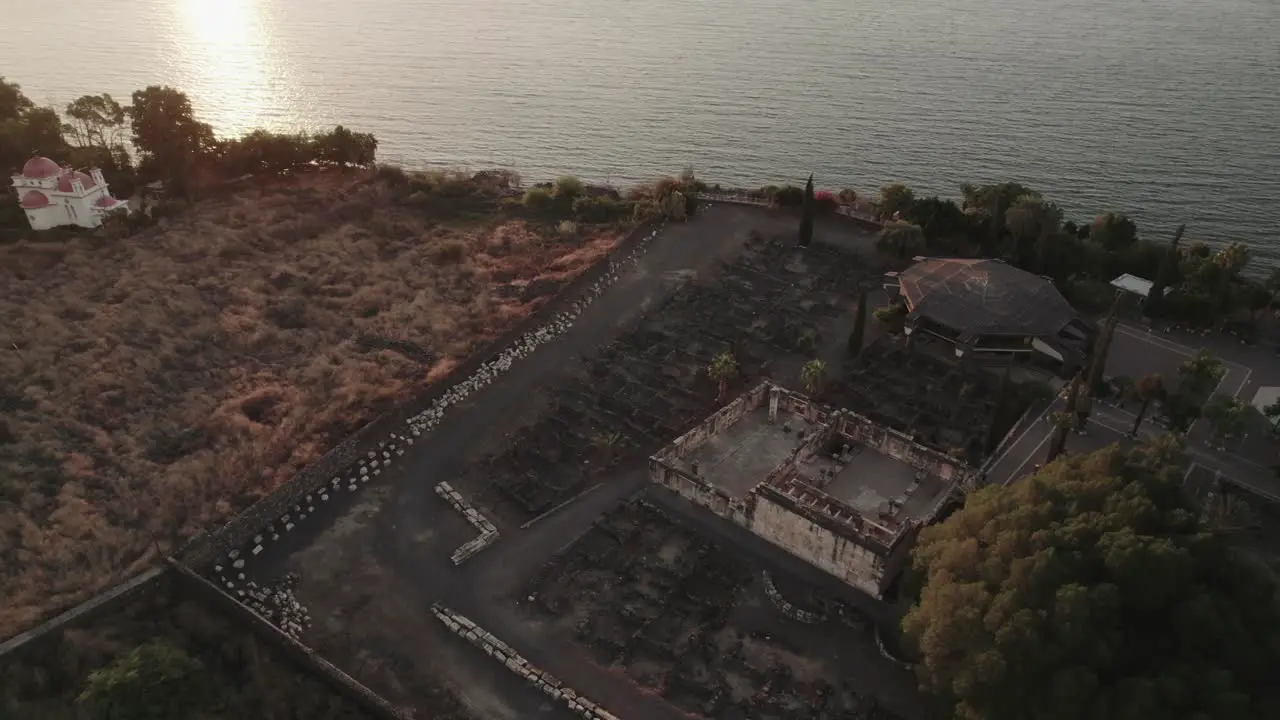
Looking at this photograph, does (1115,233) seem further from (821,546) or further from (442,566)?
(442,566)

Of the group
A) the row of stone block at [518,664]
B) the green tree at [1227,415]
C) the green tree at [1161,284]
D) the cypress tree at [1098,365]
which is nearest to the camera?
the row of stone block at [518,664]

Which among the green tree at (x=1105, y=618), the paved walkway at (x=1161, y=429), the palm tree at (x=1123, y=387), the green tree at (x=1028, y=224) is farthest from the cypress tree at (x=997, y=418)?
the green tree at (x=1028, y=224)

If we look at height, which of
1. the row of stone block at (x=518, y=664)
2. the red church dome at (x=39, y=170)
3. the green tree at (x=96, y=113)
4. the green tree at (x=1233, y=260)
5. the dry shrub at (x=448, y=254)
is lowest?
the row of stone block at (x=518, y=664)

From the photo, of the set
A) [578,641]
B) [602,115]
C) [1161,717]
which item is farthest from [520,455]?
[602,115]

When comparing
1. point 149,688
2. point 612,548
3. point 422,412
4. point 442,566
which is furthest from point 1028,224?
point 149,688

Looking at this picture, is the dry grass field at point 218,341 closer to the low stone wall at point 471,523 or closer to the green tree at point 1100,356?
the low stone wall at point 471,523

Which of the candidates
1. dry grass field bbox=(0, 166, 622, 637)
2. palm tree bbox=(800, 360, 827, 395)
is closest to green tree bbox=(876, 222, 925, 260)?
palm tree bbox=(800, 360, 827, 395)
